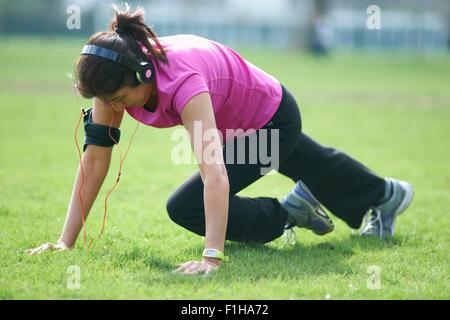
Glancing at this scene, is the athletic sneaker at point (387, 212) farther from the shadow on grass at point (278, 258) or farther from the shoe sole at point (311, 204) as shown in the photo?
the shoe sole at point (311, 204)

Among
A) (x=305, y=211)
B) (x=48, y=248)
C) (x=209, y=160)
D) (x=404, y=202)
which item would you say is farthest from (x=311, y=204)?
(x=48, y=248)

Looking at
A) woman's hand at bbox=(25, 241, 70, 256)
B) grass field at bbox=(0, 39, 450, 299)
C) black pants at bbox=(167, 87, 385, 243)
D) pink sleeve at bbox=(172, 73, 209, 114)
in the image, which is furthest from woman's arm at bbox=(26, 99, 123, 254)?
pink sleeve at bbox=(172, 73, 209, 114)

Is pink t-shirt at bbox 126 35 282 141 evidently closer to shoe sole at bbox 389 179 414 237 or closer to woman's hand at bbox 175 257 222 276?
woman's hand at bbox 175 257 222 276

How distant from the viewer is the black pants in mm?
4637

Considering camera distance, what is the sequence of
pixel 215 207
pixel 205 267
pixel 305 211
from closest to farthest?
1. pixel 215 207
2. pixel 205 267
3. pixel 305 211

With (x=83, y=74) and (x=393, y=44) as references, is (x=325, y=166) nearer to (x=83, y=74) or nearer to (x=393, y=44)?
(x=83, y=74)

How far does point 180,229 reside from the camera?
551 centimetres

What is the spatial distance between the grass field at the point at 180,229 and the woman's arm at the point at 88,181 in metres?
0.18

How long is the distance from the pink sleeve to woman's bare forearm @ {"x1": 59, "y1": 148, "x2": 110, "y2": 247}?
0.96 meters

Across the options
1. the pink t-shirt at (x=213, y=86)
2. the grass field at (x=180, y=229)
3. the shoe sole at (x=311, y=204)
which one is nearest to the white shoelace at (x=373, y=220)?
the grass field at (x=180, y=229)

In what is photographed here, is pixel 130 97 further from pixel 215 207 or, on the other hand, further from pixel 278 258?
pixel 278 258

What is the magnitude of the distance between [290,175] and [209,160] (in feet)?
4.83

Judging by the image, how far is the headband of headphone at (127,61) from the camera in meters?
3.80
